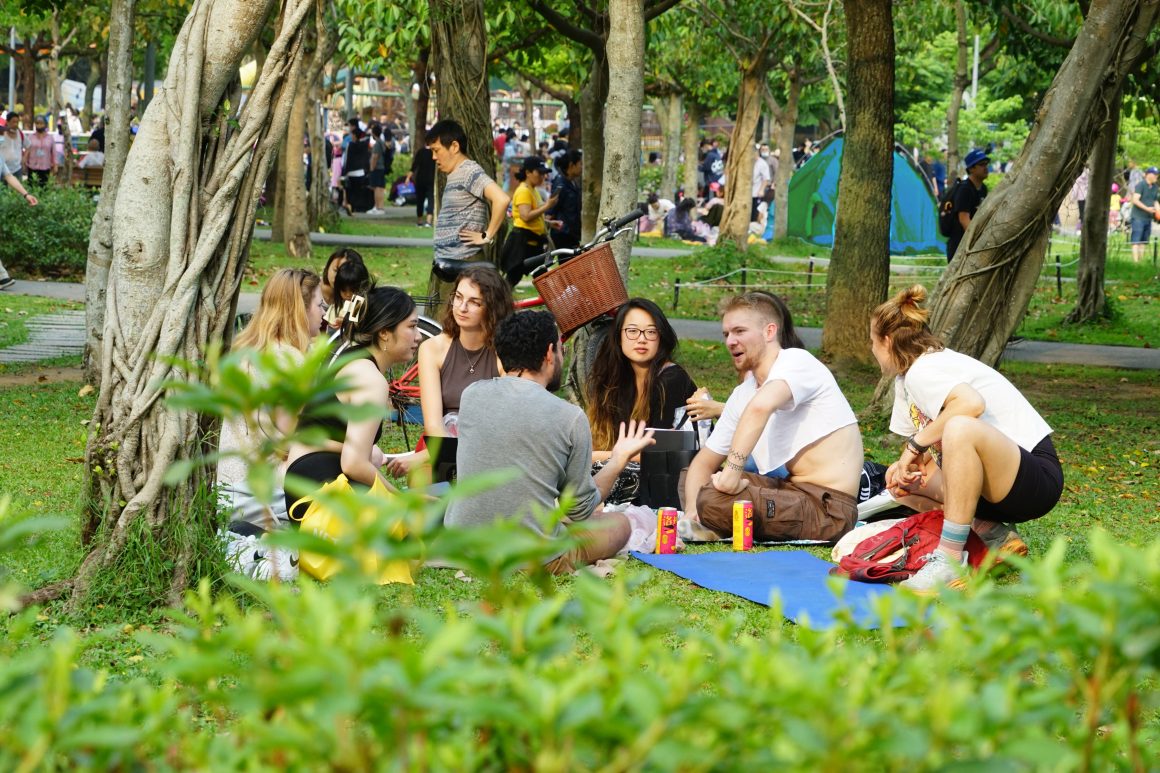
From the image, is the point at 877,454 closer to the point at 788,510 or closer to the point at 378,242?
the point at 788,510

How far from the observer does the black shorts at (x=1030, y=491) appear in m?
6.03

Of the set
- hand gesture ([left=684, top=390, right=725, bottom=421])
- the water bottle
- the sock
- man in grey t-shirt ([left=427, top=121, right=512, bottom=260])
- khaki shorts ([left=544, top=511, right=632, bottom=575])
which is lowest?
khaki shorts ([left=544, top=511, right=632, bottom=575])

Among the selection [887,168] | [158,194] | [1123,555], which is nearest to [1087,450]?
[887,168]

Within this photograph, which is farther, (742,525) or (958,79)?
(958,79)

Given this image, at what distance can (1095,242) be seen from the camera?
16344 mm

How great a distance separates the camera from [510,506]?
590 centimetres

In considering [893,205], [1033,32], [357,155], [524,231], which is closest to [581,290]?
[524,231]

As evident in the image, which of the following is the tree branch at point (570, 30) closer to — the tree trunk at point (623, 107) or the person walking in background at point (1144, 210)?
the tree trunk at point (623, 107)

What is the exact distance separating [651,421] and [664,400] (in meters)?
0.13

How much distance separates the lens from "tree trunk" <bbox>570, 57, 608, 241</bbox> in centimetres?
1585

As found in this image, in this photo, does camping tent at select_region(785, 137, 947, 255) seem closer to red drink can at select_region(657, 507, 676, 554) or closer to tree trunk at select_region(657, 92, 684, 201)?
tree trunk at select_region(657, 92, 684, 201)

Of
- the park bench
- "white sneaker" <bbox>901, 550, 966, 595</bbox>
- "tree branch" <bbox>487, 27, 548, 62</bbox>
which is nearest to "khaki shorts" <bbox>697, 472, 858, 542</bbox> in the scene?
"white sneaker" <bbox>901, 550, 966, 595</bbox>

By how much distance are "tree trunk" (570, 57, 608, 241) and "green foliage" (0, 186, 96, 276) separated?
5.92 m

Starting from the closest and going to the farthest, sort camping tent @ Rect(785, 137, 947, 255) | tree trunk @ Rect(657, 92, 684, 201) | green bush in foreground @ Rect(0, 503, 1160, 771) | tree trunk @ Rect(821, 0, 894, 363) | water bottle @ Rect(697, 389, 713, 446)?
1. green bush in foreground @ Rect(0, 503, 1160, 771)
2. water bottle @ Rect(697, 389, 713, 446)
3. tree trunk @ Rect(821, 0, 894, 363)
4. camping tent @ Rect(785, 137, 947, 255)
5. tree trunk @ Rect(657, 92, 684, 201)
